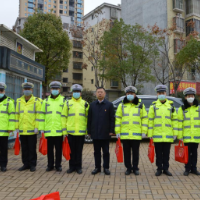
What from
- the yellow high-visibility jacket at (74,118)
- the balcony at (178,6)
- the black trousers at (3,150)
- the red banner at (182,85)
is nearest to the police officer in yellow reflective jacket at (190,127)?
the yellow high-visibility jacket at (74,118)

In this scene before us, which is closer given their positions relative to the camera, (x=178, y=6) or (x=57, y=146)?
(x=57, y=146)

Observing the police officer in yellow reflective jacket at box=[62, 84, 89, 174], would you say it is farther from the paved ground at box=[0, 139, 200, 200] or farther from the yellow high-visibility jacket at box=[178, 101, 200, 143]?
the yellow high-visibility jacket at box=[178, 101, 200, 143]

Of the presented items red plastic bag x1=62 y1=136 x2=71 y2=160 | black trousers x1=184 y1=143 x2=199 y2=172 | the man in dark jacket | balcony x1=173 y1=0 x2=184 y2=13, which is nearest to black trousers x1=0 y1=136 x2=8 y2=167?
red plastic bag x1=62 y1=136 x2=71 y2=160

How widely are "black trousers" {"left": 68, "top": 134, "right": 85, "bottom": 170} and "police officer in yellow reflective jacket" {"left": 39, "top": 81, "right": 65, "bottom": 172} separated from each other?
0.28 meters

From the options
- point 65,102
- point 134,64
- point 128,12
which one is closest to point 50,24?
point 134,64

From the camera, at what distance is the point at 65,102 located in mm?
6004

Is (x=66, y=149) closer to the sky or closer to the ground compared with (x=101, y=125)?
closer to the ground

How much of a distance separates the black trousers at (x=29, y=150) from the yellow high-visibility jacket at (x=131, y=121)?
6.82 ft

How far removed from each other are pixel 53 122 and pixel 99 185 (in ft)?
6.10

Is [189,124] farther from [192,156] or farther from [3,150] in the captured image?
[3,150]

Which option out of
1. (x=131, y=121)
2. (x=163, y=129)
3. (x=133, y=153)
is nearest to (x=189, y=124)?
(x=163, y=129)

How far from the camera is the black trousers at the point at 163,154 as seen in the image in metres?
5.70

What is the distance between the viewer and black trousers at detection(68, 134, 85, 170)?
19.5 ft

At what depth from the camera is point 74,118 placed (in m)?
5.89
